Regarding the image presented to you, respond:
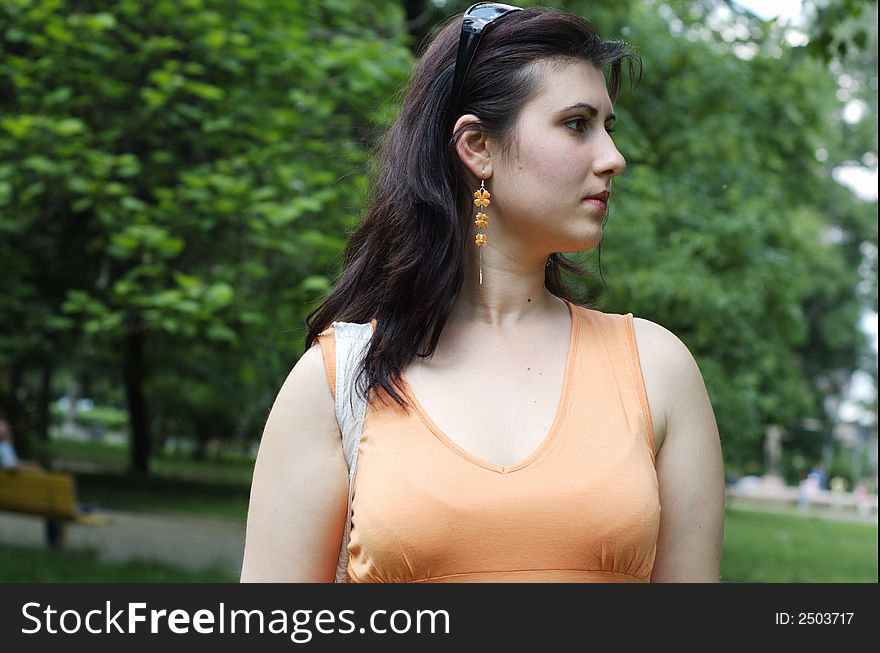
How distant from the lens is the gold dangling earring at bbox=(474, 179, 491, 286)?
1.98 m

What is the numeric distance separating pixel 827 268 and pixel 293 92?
90.8 ft

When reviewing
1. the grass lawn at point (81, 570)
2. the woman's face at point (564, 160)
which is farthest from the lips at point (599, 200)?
the grass lawn at point (81, 570)

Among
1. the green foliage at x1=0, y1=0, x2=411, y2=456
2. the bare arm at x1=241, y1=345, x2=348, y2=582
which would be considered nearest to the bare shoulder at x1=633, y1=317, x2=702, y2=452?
the bare arm at x1=241, y1=345, x2=348, y2=582

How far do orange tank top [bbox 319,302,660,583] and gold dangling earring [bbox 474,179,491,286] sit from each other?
366mm

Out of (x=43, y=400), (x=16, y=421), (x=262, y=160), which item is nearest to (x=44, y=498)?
(x=16, y=421)

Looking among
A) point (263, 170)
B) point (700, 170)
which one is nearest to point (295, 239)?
point (263, 170)

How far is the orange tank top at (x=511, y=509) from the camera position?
1718 millimetres

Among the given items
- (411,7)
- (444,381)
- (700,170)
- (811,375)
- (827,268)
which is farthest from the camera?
(811,375)

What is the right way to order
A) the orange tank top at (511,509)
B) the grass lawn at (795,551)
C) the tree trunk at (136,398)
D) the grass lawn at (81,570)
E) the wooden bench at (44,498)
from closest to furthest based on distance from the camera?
the orange tank top at (511,509) < the grass lawn at (81,570) < the wooden bench at (44,498) < the grass lawn at (795,551) < the tree trunk at (136,398)

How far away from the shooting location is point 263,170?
7086 millimetres

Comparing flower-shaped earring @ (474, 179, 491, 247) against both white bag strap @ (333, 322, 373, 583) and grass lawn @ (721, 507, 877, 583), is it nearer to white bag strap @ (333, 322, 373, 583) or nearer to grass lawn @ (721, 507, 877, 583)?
white bag strap @ (333, 322, 373, 583)

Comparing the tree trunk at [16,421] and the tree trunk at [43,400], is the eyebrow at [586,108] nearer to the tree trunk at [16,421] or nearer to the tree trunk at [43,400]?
the tree trunk at [16,421]

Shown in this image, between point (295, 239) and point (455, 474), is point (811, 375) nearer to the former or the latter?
point (295, 239)

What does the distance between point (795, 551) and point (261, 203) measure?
11786 millimetres
